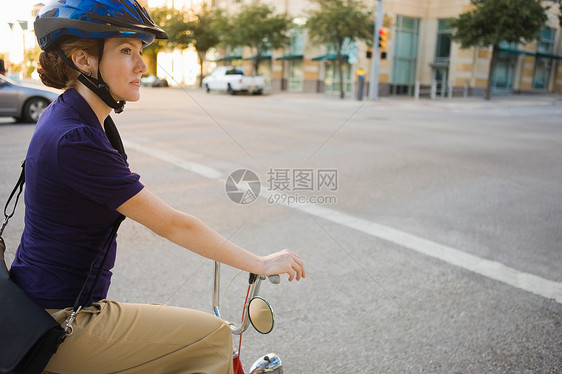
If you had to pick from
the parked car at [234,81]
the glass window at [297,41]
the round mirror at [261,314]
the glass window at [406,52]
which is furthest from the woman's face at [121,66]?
the glass window at [297,41]

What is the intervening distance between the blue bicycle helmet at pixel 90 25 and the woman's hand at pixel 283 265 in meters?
0.73

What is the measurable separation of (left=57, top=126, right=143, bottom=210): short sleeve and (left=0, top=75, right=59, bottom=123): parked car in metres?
12.6

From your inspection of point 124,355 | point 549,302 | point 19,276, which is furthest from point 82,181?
point 549,302

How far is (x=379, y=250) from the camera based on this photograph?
454 cm

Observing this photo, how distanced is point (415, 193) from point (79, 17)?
19.1 ft

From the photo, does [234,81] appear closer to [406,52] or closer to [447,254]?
[406,52]

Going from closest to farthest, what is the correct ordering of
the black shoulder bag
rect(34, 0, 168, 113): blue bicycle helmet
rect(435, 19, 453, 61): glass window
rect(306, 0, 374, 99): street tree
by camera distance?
1. the black shoulder bag
2. rect(34, 0, 168, 113): blue bicycle helmet
3. rect(306, 0, 374, 99): street tree
4. rect(435, 19, 453, 61): glass window

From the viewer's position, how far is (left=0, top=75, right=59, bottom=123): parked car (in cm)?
1254

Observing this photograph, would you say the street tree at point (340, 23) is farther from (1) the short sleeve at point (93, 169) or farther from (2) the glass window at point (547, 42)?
(1) the short sleeve at point (93, 169)

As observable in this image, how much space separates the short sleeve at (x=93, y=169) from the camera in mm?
1351

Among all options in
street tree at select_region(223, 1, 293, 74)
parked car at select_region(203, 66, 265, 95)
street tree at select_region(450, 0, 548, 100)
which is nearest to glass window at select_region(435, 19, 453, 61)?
street tree at select_region(450, 0, 548, 100)

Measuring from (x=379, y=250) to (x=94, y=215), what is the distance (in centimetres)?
345

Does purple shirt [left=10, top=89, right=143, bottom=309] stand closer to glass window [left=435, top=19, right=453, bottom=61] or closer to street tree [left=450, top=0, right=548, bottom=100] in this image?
street tree [left=450, top=0, right=548, bottom=100]

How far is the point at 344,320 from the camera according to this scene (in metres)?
3.26
